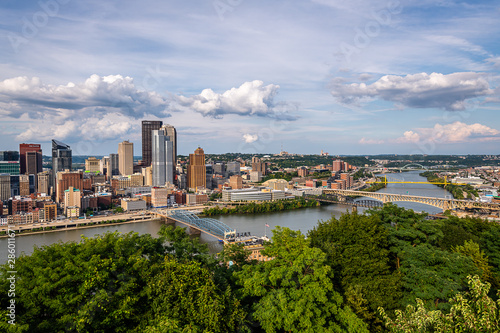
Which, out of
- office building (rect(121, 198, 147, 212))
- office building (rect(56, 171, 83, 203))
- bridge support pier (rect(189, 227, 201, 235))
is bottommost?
bridge support pier (rect(189, 227, 201, 235))

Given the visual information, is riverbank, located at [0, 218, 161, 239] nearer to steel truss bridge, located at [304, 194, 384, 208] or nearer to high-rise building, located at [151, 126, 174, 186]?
steel truss bridge, located at [304, 194, 384, 208]

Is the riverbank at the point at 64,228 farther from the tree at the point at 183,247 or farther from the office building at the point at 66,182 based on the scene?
the tree at the point at 183,247

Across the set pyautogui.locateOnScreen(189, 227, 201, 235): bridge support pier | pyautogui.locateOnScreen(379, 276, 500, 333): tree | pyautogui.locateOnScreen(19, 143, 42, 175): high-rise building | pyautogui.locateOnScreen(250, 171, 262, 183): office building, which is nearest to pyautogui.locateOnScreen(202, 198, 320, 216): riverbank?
pyautogui.locateOnScreen(189, 227, 201, 235): bridge support pier

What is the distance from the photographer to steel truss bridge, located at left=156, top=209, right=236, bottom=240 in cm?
1605

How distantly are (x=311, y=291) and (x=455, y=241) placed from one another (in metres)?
5.47

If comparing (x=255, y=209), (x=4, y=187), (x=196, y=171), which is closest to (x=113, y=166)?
(x=196, y=171)

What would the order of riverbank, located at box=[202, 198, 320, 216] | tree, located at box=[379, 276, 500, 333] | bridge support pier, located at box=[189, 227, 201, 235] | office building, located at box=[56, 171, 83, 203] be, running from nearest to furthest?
1. tree, located at box=[379, 276, 500, 333]
2. bridge support pier, located at box=[189, 227, 201, 235]
3. riverbank, located at box=[202, 198, 320, 216]
4. office building, located at box=[56, 171, 83, 203]

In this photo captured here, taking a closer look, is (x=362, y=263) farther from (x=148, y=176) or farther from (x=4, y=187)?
(x=148, y=176)

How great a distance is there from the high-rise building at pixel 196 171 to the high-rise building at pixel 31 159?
54.4 ft

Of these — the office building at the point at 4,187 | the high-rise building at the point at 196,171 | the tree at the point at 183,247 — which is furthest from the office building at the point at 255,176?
the tree at the point at 183,247

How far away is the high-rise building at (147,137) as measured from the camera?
52906 mm

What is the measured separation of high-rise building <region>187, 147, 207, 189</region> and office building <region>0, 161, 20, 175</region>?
1798cm

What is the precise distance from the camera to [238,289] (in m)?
4.21

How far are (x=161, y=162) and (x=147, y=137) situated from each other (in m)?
13.8
